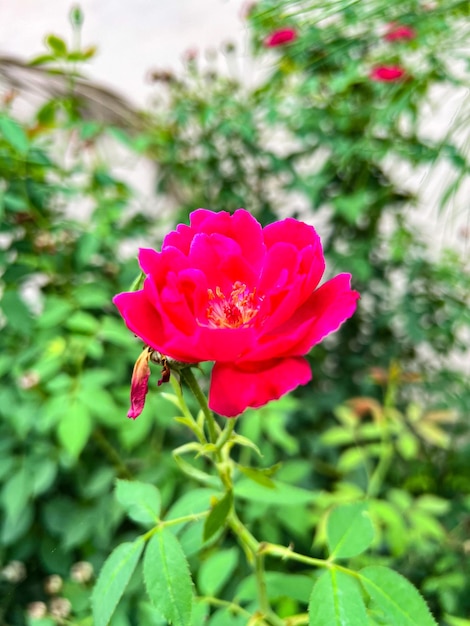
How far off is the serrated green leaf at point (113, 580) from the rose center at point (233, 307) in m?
0.12

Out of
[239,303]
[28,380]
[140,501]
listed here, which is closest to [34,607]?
[28,380]

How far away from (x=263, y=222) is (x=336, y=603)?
90 centimetres

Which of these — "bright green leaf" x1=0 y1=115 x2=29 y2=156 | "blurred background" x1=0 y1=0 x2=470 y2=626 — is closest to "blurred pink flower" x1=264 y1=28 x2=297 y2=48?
"blurred background" x1=0 y1=0 x2=470 y2=626

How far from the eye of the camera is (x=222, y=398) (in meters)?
0.25

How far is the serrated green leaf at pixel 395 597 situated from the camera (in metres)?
0.28

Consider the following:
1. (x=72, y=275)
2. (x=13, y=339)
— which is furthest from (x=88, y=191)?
(x=13, y=339)

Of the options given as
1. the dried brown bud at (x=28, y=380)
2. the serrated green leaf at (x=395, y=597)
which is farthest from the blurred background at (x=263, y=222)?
the serrated green leaf at (x=395, y=597)

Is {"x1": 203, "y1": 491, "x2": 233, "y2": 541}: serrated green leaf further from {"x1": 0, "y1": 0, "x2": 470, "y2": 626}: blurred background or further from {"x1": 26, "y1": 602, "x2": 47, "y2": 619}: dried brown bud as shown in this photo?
{"x1": 26, "y1": 602, "x2": 47, "y2": 619}: dried brown bud

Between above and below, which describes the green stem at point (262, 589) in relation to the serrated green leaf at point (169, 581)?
below

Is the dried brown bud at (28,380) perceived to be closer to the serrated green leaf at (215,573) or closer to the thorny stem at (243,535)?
the serrated green leaf at (215,573)

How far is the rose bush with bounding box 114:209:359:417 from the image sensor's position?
0.25 metres

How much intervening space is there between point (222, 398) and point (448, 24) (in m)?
0.69

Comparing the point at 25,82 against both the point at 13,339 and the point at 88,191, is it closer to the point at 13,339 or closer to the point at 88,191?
the point at 88,191

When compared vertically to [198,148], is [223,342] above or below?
above
